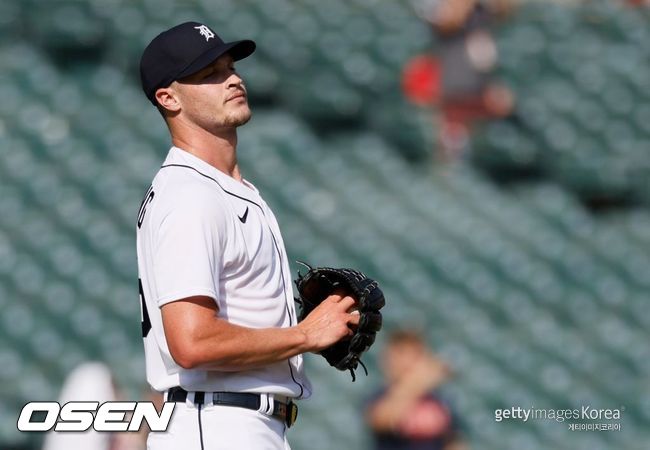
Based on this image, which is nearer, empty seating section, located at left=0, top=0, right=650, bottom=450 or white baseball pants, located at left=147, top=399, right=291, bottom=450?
white baseball pants, located at left=147, top=399, right=291, bottom=450

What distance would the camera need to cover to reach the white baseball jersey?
245 centimetres

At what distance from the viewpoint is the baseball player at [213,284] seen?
2441mm

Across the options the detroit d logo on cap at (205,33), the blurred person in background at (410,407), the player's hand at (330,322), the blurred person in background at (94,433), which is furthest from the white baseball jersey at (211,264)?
the blurred person in background at (410,407)

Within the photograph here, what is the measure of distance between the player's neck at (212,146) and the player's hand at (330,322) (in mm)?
397

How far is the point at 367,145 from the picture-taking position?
26.9ft

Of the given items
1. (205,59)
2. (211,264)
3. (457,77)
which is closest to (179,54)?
(205,59)

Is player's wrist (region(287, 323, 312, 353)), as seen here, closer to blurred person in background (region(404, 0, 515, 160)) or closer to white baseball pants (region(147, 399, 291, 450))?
white baseball pants (region(147, 399, 291, 450))

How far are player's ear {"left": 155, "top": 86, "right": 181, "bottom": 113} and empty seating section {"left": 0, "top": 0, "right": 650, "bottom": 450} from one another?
410 centimetres

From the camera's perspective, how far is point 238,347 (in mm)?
2463

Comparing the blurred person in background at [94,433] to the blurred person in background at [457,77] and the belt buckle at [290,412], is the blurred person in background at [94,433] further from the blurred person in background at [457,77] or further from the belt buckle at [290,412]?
the blurred person in background at [457,77]

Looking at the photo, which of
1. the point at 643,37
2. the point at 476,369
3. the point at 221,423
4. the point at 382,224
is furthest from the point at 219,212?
the point at 643,37

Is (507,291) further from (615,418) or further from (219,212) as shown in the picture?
(219,212)

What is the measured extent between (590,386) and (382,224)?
167 centimetres

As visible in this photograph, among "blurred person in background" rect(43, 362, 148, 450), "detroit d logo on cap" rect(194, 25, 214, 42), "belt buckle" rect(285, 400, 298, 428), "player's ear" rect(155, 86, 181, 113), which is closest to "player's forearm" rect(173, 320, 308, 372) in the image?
"belt buckle" rect(285, 400, 298, 428)
